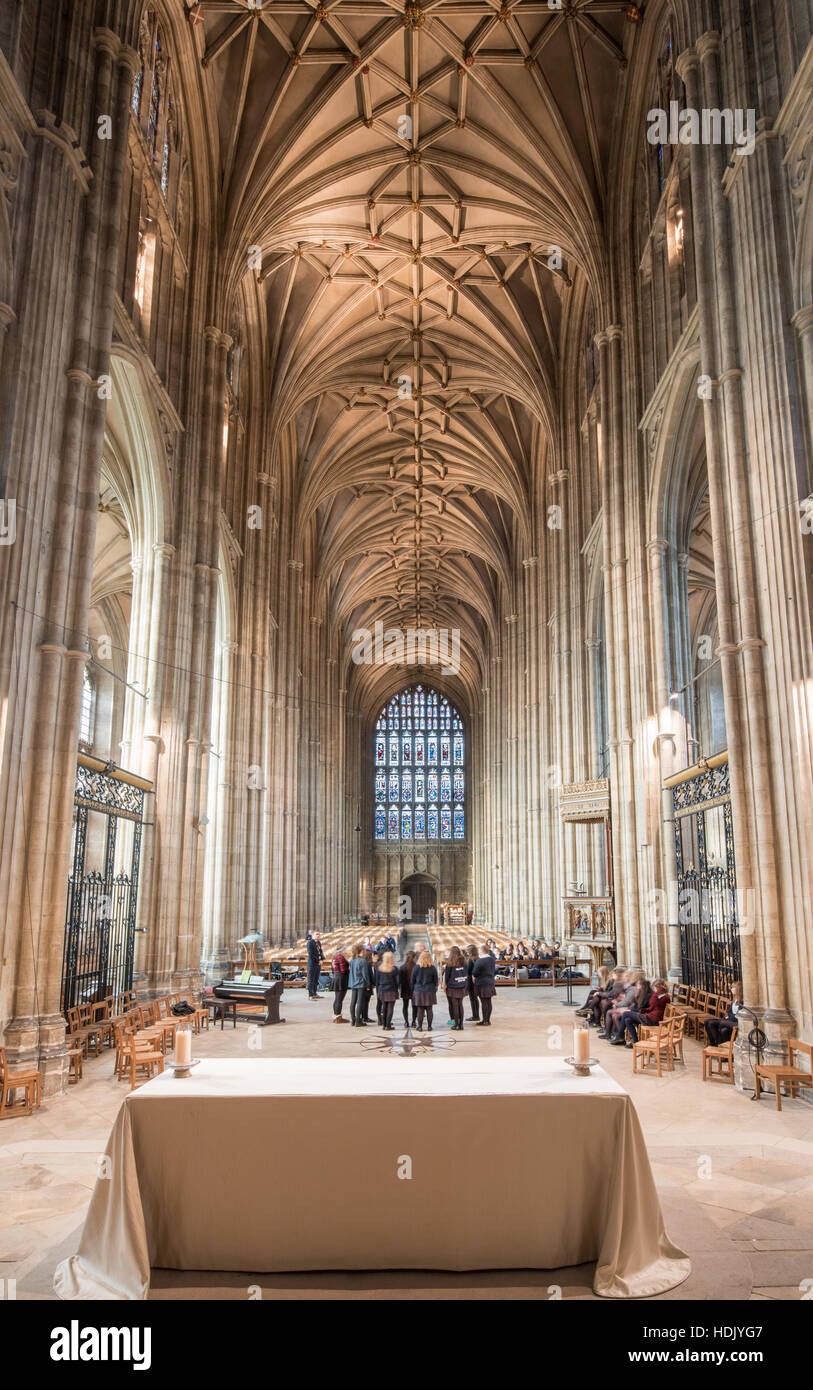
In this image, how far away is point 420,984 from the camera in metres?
13.1

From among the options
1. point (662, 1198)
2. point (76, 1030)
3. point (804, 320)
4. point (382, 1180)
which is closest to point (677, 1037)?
point (662, 1198)

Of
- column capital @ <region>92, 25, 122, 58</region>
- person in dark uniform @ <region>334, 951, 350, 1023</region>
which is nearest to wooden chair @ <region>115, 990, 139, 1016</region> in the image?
person in dark uniform @ <region>334, 951, 350, 1023</region>

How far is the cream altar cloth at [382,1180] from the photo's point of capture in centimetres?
474

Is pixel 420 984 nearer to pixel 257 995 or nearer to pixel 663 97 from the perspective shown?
pixel 257 995

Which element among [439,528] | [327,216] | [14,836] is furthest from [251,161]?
[439,528]

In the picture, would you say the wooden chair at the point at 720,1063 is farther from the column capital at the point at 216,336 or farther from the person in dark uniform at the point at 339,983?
the column capital at the point at 216,336

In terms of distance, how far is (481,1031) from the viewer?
13984mm

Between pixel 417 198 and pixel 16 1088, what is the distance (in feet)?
75.6

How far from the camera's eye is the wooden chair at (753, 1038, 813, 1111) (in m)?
8.90

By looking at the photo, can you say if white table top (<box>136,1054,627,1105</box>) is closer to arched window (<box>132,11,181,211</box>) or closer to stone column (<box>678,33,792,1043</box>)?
stone column (<box>678,33,792,1043</box>)

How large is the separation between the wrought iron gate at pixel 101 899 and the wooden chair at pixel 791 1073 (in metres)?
8.70

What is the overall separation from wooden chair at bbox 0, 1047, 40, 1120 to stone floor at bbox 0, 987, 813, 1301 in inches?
8.4

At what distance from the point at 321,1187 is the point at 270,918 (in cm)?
2564
